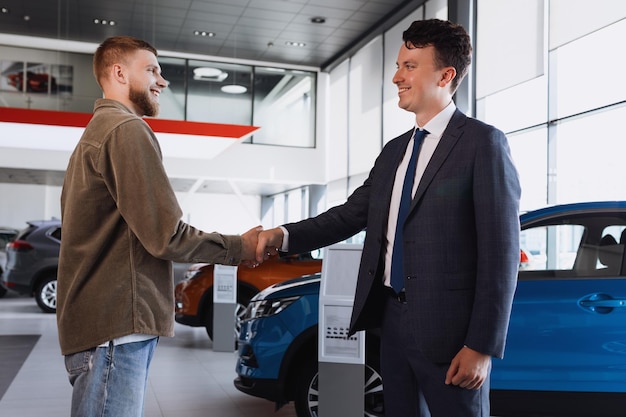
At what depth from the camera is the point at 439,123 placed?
2.07 metres

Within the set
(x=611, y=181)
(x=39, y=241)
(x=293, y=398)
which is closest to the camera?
(x=293, y=398)

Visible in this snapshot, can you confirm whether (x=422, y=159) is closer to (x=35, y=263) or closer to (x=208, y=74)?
(x=35, y=263)

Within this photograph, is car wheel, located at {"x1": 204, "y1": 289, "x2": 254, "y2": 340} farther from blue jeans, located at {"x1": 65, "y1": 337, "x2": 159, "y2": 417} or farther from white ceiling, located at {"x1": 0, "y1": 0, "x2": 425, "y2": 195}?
white ceiling, located at {"x1": 0, "y1": 0, "x2": 425, "y2": 195}

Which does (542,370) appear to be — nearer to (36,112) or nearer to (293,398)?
(293,398)

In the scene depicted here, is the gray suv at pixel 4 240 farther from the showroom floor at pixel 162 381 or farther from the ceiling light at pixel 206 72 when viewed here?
the ceiling light at pixel 206 72

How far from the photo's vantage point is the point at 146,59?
204cm

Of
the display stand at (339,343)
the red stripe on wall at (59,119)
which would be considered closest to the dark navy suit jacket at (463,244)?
the display stand at (339,343)

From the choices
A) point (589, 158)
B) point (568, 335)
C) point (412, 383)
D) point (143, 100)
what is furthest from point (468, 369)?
point (589, 158)

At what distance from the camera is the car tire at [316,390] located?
379 cm

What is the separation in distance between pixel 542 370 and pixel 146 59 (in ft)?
8.59

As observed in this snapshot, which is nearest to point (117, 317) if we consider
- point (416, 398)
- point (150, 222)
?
point (150, 222)

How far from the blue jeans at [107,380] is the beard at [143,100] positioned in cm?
A: 70

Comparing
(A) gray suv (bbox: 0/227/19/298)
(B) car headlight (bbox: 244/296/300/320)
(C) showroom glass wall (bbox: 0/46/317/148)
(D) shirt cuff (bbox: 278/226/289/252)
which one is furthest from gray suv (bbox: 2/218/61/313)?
(D) shirt cuff (bbox: 278/226/289/252)

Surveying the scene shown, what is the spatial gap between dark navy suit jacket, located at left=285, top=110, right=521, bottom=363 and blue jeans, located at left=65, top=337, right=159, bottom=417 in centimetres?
77
